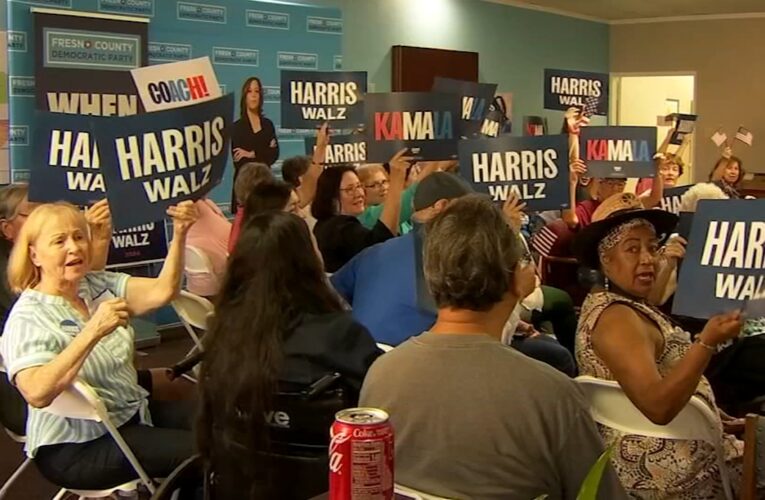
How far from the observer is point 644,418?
230 centimetres

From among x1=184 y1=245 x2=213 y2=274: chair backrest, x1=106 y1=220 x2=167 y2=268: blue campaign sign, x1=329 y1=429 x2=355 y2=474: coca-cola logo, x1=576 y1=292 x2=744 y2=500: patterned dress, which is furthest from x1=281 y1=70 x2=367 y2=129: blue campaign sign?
x1=329 y1=429 x2=355 y2=474: coca-cola logo

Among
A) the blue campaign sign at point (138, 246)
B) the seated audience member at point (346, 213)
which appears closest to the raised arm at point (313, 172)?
the seated audience member at point (346, 213)

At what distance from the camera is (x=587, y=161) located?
5.42 metres

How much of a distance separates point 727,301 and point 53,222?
70.8 inches

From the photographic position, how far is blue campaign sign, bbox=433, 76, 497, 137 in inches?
209

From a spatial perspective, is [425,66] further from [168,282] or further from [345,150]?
[168,282]

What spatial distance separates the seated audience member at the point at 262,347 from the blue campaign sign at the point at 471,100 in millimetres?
3019

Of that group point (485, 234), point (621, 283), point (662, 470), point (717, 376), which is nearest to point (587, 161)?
point (717, 376)

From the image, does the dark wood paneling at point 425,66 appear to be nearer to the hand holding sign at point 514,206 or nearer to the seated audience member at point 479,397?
the hand holding sign at point 514,206

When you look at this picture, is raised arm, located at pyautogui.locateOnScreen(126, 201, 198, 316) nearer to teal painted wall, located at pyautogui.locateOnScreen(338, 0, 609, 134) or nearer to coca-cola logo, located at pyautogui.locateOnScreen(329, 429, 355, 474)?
coca-cola logo, located at pyautogui.locateOnScreen(329, 429, 355, 474)

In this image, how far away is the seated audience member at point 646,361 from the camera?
84.1 inches

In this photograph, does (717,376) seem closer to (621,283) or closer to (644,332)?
(621,283)

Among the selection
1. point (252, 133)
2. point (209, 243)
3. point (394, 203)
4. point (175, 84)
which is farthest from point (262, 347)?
point (252, 133)

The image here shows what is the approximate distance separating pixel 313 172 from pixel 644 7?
7.57 meters
